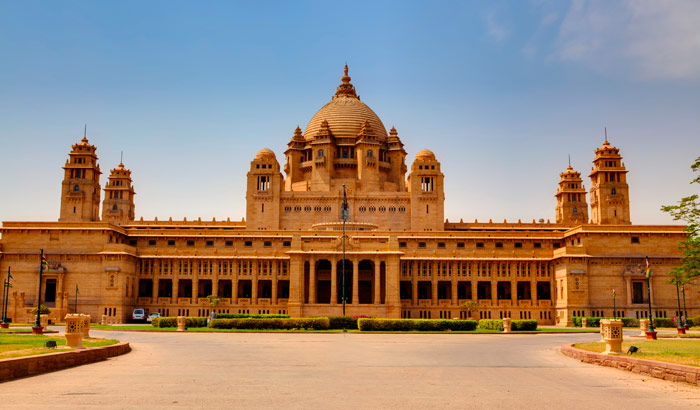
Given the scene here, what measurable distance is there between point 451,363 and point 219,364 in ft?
30.0

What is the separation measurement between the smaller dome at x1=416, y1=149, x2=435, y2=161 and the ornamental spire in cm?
2371

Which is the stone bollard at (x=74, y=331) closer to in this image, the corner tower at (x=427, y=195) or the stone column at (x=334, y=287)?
the stone column at (x=334, y=287)

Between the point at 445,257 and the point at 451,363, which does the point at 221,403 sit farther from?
the point at 445,257

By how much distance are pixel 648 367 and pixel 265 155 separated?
8738 centimetres

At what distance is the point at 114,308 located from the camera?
80688mm

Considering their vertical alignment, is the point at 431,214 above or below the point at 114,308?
above

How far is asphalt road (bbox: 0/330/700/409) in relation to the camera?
17.9 metres

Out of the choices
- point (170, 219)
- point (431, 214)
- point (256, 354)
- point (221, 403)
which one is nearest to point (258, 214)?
point (170, 219)

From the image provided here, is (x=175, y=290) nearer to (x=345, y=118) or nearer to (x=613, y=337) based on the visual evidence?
(x=345, y=118)

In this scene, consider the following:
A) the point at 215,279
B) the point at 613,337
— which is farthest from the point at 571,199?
the point at 613,337

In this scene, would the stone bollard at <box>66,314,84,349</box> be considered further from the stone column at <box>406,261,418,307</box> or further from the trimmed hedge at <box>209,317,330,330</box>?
the stone column at <box>406,261,418,307</box>

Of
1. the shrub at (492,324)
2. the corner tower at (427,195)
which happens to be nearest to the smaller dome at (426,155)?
the corner tower at (427,195)

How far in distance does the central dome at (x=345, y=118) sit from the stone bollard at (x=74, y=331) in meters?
88.3

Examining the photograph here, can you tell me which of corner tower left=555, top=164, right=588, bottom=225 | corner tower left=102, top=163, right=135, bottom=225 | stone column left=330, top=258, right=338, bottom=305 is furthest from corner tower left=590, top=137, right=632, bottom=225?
corner tower left=102, top=163, right=135, bottom=225
